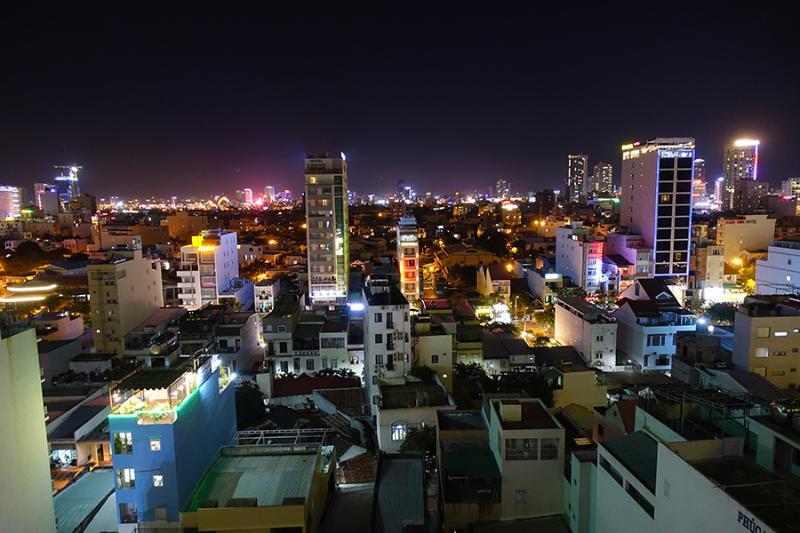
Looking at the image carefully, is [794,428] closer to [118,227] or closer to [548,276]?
[548,276]

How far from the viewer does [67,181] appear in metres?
84.3

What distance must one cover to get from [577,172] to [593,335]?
114 m

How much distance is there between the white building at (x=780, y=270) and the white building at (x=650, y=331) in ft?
28.2

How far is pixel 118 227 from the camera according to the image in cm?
5566

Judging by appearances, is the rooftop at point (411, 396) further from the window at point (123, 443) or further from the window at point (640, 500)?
the window at point (640, 500)

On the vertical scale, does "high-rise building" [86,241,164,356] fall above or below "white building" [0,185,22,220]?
below

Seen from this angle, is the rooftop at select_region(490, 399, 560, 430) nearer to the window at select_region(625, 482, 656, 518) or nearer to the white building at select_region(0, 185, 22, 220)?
the window at select_region(625, 482, 656, 518)

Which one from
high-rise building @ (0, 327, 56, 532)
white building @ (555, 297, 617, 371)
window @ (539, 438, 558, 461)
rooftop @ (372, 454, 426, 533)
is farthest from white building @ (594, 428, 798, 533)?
white building @ (555, 297, 617, 371)

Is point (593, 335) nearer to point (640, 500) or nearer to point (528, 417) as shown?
point (528, 417)

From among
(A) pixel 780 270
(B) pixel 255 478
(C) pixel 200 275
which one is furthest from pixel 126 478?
(A) pixel 780 270

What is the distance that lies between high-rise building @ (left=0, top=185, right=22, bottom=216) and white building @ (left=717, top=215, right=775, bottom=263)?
284 ft

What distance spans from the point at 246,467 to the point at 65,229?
2505 inches

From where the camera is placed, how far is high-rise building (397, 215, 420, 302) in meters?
26.3

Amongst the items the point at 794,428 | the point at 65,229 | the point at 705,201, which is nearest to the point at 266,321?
the point at 794,428
